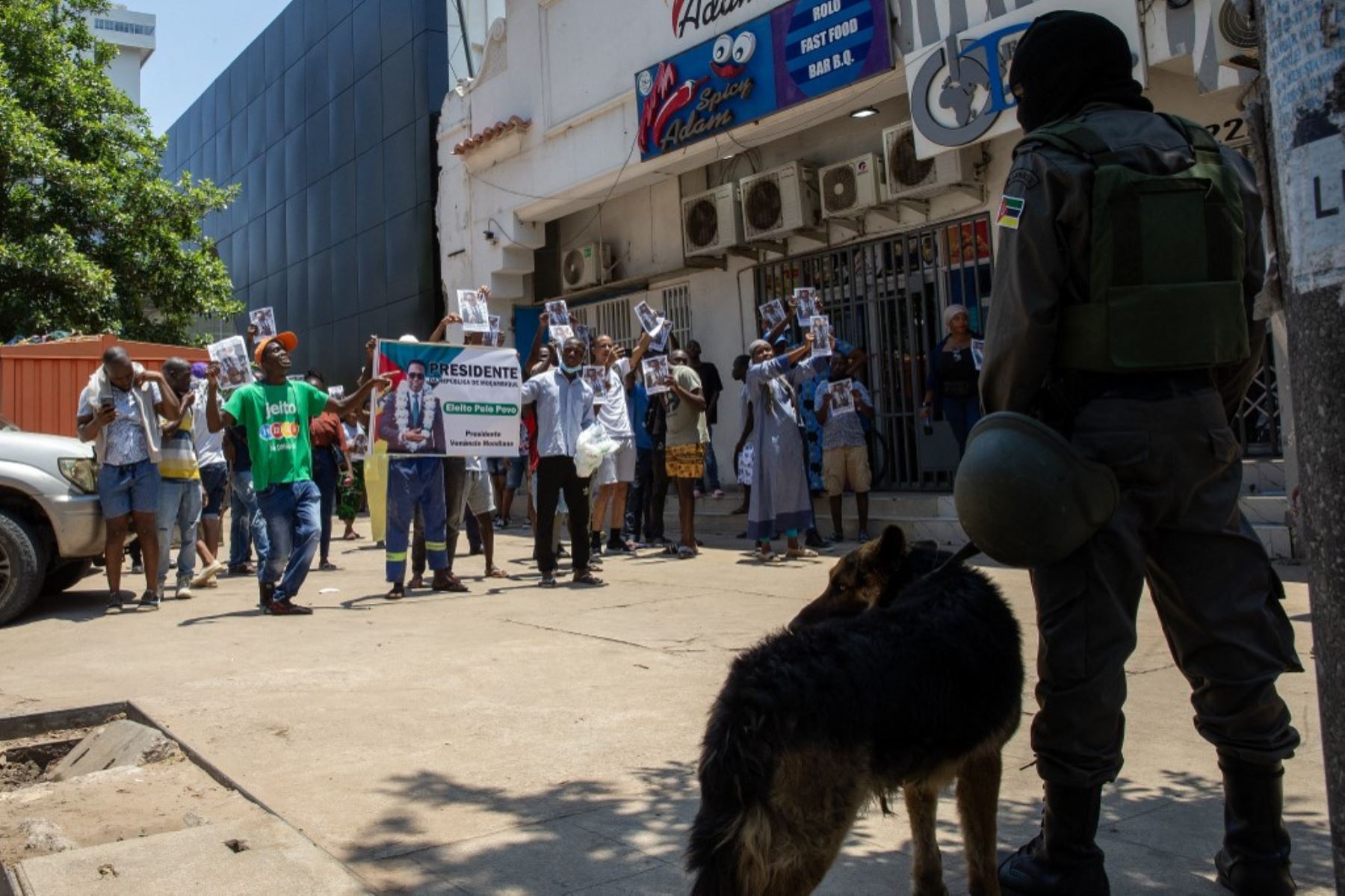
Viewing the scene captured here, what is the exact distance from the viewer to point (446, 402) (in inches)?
347

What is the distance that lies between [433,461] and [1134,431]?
667cm

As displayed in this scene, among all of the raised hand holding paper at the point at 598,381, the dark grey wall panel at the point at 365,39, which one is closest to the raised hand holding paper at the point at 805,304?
the raised hand holding paper at the point at 598,381

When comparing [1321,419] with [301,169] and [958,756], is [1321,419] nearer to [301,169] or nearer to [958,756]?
[958,756]

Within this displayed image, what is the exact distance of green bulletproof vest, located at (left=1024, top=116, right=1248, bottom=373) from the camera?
101 inches

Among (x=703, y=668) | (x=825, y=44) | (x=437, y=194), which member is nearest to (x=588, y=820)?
(x=703, y=668)

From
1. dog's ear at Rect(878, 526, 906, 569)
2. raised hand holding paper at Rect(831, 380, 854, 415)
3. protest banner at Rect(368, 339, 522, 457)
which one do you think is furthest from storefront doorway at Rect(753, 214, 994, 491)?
dog's ear at Rect(878, 526, 906, 569)

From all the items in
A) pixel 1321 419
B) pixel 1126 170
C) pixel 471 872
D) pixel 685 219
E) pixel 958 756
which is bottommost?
pixel 471 872

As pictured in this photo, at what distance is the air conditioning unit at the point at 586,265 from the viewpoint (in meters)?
16.6

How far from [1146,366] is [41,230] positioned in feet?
61.0

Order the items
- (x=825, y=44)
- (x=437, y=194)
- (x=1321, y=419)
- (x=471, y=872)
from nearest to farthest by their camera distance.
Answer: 1. (x=1321, y=419)
2. (x=471, y=872)
3. (x=825, y=44)
4. (x=437, y=194)

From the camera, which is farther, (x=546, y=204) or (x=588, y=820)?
(x=546, y=204)

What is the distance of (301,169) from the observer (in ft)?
76.3

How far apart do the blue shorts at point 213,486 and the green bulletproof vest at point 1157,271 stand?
9.22 meters

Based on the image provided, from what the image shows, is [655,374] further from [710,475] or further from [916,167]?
[916,167]
